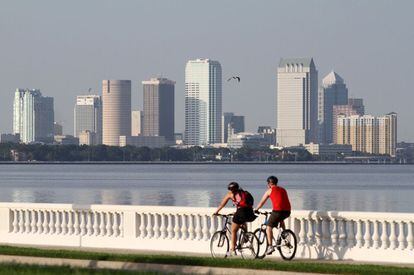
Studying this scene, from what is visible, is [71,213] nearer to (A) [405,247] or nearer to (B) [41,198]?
(A) [405,247]

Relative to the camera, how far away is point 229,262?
80.7 ft

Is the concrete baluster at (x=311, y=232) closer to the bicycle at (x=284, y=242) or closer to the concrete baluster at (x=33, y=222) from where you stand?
the bicycle at (x=284, y=242)

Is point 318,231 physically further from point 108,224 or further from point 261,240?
point 108,224

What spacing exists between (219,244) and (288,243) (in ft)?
5.89

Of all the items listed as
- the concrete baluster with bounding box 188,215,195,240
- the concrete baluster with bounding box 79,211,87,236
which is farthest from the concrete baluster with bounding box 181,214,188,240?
the concrete baluster with bounding box 79,211,87,236

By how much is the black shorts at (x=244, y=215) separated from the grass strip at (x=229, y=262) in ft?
4.87

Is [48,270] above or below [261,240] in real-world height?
below

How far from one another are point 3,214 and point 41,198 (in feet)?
222

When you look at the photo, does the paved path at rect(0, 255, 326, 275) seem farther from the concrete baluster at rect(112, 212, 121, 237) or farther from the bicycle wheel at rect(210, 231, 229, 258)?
the concrete baluster at rect(112, 212, 121, 237)

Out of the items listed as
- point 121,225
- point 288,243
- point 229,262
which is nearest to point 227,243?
point 288,243

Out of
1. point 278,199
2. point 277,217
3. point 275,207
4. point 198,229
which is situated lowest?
point 198,229

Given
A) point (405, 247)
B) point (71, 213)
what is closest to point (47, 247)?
point (71, 213)

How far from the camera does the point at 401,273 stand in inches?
874

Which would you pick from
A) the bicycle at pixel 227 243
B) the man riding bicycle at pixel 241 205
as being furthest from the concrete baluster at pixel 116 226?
the man riding bicycle at pixel 241 205
